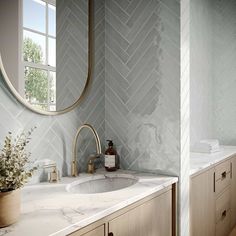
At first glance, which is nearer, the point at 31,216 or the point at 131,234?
the point at 31,216

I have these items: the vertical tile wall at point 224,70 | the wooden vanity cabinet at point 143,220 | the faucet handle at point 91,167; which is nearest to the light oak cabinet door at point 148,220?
the wooden vanity cabinet at point 143,220

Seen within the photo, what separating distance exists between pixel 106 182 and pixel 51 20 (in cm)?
103

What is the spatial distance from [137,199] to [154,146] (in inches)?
21.8

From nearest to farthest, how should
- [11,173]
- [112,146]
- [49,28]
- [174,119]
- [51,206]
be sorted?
[11,173], [51,206], [49,28], [174,119], [112,146]

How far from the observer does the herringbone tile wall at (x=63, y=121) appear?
1485 mm

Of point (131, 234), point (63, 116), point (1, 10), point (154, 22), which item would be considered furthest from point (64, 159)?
point (154, 22)

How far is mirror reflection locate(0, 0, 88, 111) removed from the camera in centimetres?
149

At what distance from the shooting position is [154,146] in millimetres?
1907

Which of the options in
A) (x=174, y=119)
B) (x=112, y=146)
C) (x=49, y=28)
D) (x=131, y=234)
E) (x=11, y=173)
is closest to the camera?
(x=11, y=173)

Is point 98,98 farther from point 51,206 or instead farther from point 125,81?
point 51,206

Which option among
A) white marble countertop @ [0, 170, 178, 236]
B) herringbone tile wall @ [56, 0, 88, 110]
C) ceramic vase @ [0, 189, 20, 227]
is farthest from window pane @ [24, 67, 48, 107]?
ceramic vase @ [0, 189, 20, 227]

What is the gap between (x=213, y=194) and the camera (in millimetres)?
2379

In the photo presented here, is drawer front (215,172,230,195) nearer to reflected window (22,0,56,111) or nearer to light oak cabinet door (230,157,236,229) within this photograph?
light oak cabinet door (230,157,236,229)

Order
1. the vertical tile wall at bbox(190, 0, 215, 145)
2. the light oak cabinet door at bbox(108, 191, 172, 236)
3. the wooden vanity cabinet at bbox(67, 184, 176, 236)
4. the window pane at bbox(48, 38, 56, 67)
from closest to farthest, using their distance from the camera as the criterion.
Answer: the wooden vanity cabinet at bbox(67, 184, 176, 236)
the light oak cabinet door at bbox(108, 191, 172, 236)
the window pane at bbox(48, 38, 56, 67)
the vertical tile wall at bbox(190, 0, 215, 145)
